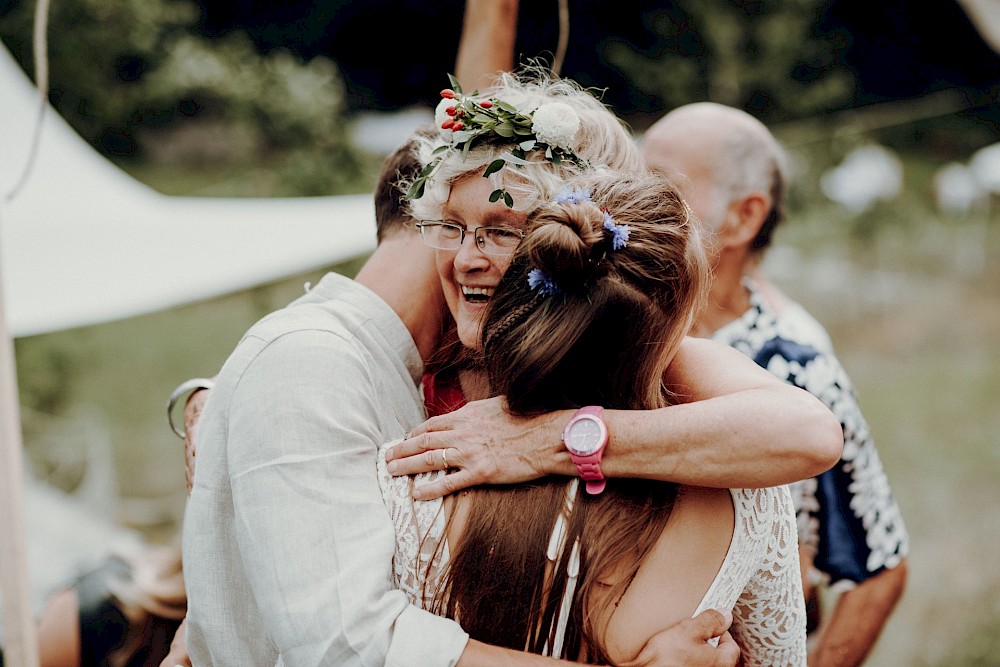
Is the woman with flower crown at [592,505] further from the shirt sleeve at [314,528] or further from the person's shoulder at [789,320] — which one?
the person's shoulder at [789,320]

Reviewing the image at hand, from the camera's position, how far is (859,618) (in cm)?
246

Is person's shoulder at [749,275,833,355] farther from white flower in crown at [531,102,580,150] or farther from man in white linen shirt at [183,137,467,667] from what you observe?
man in white linen shirt at [183,137,467,667]

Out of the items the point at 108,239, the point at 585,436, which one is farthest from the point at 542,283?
the point at 108,239

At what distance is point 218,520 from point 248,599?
6.0 inches

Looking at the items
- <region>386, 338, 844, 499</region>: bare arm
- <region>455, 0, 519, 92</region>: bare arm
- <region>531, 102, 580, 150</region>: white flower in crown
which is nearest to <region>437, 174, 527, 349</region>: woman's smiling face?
<region>531, 102, 580, 150</region>: white flower in crown

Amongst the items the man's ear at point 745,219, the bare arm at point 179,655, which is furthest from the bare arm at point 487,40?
the bare arm at point 179,655

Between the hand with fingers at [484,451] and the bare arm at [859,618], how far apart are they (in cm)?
142

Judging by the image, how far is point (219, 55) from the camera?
14406 mm

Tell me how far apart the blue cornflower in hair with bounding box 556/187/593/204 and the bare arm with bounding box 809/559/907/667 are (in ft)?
5.23

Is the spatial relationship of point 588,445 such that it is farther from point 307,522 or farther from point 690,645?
point 307,522

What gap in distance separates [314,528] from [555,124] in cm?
81

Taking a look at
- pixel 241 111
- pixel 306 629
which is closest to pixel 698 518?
pixel 306 629

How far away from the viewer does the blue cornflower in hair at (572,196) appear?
1427mm

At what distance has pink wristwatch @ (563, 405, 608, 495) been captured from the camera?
1.42 metres
